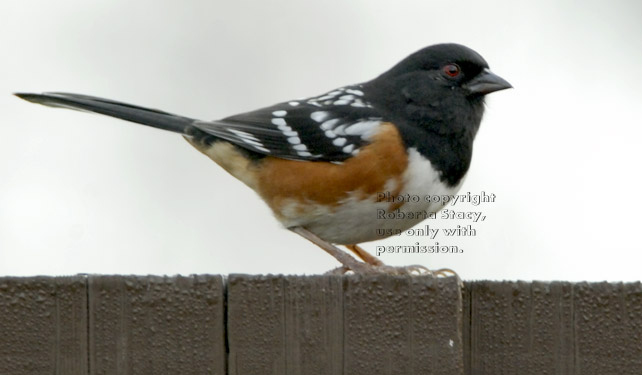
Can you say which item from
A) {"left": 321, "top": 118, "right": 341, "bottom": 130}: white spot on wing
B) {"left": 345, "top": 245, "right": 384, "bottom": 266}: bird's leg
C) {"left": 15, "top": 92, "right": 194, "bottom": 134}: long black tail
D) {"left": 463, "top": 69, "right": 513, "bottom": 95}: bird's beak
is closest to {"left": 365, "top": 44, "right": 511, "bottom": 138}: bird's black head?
{"left": 463, "top": 69, "right": 513, "bottom": 95}: bird's beak

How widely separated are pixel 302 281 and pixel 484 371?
379 mm

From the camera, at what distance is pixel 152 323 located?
1555 millimetres

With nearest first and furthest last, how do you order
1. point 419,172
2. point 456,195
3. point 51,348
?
point 51,348
point 419,172
point 456,195

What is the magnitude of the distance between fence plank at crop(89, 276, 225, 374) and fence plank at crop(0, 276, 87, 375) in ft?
0.07

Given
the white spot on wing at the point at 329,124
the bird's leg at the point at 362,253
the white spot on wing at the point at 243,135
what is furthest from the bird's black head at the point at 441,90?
the bird's leg at the point at 362,253

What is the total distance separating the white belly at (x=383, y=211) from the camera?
9.22 feet

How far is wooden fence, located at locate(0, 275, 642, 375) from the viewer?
5.05 ft

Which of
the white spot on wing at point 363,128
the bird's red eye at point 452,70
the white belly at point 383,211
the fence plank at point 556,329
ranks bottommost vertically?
the fence plank at point 556,329

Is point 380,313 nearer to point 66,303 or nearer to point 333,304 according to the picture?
point 333,304

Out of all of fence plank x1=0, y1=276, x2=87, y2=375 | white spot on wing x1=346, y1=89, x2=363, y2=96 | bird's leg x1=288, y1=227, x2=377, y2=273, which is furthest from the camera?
white spot on wing x1=346, y1=89, x2=363, y2=96

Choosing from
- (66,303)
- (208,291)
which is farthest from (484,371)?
(66,303)

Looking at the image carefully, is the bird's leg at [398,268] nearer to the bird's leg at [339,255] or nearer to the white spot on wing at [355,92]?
the bird's leg at [339,255]

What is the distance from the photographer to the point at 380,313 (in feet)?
5.18

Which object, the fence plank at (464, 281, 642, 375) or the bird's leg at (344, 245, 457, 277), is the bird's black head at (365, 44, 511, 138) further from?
the fence plank at (464, 281, 642, 375)
